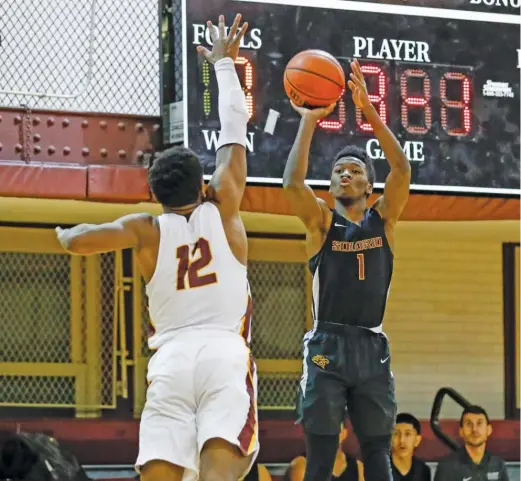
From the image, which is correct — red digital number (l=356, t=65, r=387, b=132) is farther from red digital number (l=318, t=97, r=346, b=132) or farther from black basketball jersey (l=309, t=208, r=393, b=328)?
black basketball jersey (l=309, t=208, r=393, b=328)

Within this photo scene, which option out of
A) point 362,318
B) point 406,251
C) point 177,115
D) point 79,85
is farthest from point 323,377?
point 406,251

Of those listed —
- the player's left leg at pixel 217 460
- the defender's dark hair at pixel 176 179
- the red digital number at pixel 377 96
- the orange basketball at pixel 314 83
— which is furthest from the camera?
the red digital number at pixel 377 96

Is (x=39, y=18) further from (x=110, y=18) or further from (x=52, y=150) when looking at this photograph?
(x=52, y=150)

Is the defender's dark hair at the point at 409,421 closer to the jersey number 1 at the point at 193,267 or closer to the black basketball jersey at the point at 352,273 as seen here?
the black basketball jersey at the point at 352,273

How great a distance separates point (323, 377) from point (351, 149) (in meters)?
1.30

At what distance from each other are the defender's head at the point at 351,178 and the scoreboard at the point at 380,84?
7.92 ft

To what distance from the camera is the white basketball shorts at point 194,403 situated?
18.6ft

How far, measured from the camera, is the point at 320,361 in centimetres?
704

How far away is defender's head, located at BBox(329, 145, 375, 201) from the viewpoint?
23.5 feet

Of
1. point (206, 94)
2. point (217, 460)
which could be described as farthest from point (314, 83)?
point (217, 460)

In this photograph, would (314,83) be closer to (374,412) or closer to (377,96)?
(377,96)

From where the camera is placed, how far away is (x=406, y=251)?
13.0 meters

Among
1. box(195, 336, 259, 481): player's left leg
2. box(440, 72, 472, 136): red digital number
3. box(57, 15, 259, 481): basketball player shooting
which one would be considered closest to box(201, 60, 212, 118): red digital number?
box(440, 72, 472, 136): red digital number

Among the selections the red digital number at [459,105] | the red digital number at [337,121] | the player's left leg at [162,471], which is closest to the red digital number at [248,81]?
the red digital number at [337,121]
